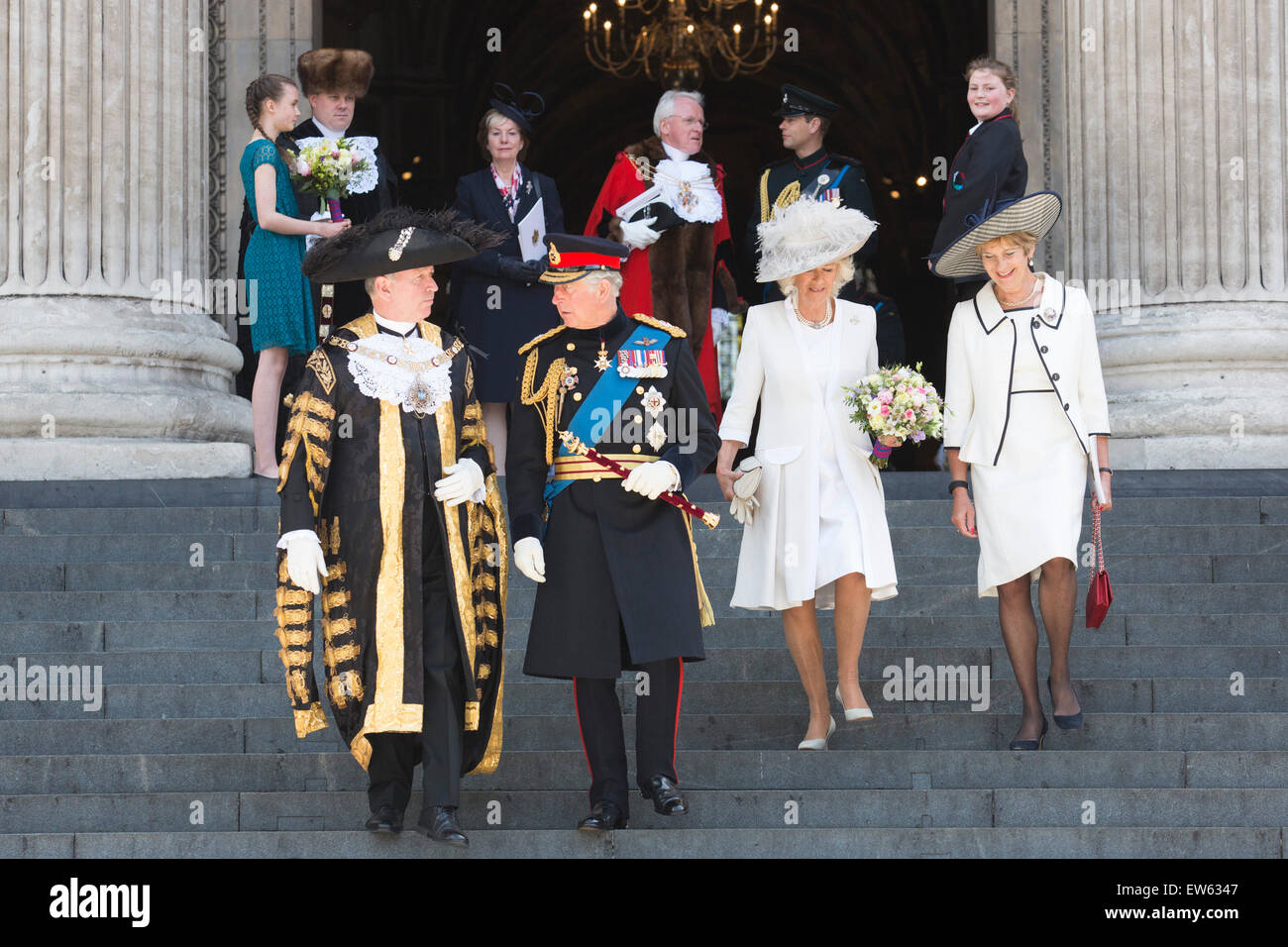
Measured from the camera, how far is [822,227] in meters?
6.63

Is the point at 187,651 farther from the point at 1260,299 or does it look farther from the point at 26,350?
the point at 1260,299

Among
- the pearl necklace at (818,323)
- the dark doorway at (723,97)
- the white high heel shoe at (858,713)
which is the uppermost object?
the dark doorway at (723,97)

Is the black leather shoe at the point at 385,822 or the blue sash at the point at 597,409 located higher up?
the blue sash at the point at 597,409

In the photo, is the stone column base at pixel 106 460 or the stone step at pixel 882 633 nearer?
the stone step at pixel 882 633

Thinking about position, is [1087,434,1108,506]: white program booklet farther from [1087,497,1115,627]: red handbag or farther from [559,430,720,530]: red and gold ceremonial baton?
[559,430,720,530]: red and gold ceremonial baton

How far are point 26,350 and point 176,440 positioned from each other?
883mm

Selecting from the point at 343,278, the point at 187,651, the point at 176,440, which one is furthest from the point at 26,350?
the point at 343,278

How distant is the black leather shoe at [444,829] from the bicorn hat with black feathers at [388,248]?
160cm

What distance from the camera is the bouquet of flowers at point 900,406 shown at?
631 cm

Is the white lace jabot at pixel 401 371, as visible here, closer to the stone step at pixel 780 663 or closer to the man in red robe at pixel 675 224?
the stone step at pixel 780 663

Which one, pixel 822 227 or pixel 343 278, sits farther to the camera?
pixel 822 227

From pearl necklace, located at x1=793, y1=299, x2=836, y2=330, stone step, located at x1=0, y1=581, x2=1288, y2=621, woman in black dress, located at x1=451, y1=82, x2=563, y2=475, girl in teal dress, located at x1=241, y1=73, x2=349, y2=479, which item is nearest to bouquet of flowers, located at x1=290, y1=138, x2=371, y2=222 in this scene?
girl in teal dress, located at x1=241, y1=73, x2=349, y2=479

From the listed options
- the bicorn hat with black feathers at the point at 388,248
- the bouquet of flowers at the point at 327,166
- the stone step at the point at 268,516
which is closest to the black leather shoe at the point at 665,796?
the bicorn hat with black feathers at the point at 388,248
